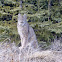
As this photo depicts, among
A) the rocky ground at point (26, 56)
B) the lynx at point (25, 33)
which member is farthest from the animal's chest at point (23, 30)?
the rocky ground at point (26, 56)

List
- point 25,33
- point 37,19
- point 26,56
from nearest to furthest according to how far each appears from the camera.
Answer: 1. point 26,56
2. point 25,33
3. point 37,19

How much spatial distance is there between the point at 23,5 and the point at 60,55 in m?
3.53

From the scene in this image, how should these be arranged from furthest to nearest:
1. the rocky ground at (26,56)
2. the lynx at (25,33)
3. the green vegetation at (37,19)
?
the green vegetation at (37,19)
the lynx at (25,33)
the rocky ground at (26,56)

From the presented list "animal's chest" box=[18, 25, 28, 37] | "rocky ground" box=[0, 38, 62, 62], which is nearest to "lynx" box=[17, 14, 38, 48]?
"animal's chest" box=[18, 25, 28, 37]

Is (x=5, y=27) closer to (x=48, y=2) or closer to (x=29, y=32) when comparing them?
Answer: (x=29, y=32)

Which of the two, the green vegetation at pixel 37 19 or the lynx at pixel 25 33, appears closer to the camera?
the lynx at pixel 25 33

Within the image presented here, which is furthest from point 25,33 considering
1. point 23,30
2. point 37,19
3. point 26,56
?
point 37,19

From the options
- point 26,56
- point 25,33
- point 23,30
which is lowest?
point 26,56

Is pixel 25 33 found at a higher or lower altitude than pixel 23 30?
lower

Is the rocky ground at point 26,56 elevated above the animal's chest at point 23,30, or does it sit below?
below

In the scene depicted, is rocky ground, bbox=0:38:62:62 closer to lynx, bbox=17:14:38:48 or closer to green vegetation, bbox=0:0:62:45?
lynx, bbox=17:14:38:48

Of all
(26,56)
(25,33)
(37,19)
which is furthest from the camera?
(37,19)

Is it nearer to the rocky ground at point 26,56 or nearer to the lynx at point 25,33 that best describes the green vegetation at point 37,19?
the lynx at point 25,33

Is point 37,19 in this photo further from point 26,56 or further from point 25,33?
point 26,56
